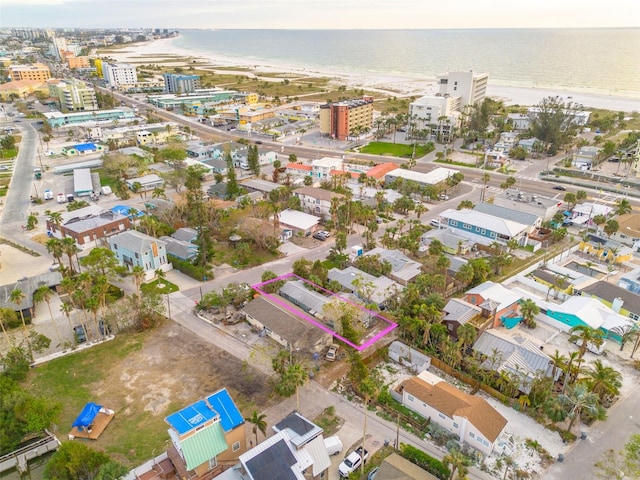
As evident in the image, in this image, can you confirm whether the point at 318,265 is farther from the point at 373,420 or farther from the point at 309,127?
the point at 309,127

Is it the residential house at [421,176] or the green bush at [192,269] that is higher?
the residential house at [421,176]

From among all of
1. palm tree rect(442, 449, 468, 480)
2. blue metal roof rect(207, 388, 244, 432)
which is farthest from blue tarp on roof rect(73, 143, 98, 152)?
palm tree rect(442, 449, 468, 480)

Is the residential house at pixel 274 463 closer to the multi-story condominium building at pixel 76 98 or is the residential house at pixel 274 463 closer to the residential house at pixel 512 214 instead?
the residential house at pixel 512 214

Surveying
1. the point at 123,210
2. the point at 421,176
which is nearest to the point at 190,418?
the point at 123,210

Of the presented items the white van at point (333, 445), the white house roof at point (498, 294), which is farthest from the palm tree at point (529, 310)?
the white van at point (333, 445)

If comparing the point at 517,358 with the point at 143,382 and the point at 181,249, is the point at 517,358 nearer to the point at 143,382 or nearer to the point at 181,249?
the point at 143,382

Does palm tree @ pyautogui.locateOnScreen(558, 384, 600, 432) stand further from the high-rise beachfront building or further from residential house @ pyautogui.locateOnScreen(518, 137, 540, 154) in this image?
the high-rise beachfront building
